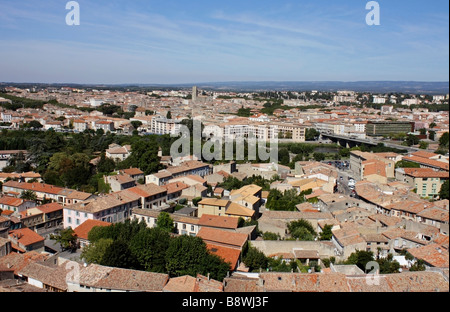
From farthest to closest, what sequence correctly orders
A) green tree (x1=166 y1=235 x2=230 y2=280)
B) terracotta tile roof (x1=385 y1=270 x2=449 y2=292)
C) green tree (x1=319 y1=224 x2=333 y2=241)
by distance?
green tree (x1=319 y1=224 x2=333 y2=241), green tree (x1=166 y1=235 x2=230 y2=280), terracotta tile roof (x1=385 y1=270 x2=449 y2=292)

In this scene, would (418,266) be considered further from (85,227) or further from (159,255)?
(85,227)

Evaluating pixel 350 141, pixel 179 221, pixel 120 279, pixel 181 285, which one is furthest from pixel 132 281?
pixel 350 141

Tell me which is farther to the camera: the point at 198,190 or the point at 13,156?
the point at 13,156

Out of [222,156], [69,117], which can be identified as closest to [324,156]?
[222,156]

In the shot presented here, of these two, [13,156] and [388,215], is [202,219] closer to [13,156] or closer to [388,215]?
[388,215]

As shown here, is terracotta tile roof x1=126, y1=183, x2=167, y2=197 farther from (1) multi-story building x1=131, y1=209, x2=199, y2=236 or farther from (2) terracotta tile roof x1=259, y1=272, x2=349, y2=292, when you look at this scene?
(2) terracotta tile roof x1=259, y1=272, x2=349, y2=292

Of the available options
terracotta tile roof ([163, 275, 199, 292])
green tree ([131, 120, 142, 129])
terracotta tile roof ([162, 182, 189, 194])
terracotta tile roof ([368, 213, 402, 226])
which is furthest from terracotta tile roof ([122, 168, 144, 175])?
green tree ([131, 120, 142, 129])
